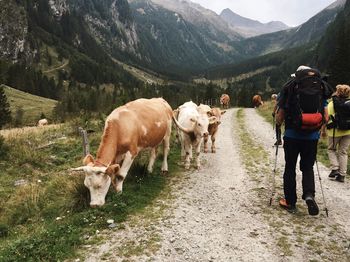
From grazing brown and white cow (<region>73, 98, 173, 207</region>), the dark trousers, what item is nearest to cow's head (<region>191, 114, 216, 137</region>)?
grazing brown and white cow (<region>73, 98, 173, 207</region>)

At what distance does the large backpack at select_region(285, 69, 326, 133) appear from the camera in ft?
25.3

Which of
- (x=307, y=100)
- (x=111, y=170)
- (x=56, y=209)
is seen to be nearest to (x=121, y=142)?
(x=111, y=170)

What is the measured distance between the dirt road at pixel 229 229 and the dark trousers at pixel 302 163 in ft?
1.83

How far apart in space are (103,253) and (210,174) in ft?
20.2

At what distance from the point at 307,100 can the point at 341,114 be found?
424 cm

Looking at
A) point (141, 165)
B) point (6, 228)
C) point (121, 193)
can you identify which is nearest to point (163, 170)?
point (141, 165)

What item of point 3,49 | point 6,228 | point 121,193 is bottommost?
point 6,228

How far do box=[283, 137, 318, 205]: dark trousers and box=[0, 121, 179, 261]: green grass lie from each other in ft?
11.2

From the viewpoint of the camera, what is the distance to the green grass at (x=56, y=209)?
6621 mm

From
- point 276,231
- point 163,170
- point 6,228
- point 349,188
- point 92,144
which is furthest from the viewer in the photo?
point 92,144

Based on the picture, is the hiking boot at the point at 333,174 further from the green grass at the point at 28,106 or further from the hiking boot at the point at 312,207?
the green grass at the point at 28,106

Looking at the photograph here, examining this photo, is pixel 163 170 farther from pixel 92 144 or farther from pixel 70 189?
pixel 92 144

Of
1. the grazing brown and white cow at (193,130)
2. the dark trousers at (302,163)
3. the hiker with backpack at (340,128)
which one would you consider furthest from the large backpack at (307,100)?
the grazing brown and white cow at (193,130)

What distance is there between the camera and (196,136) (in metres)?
12.9
